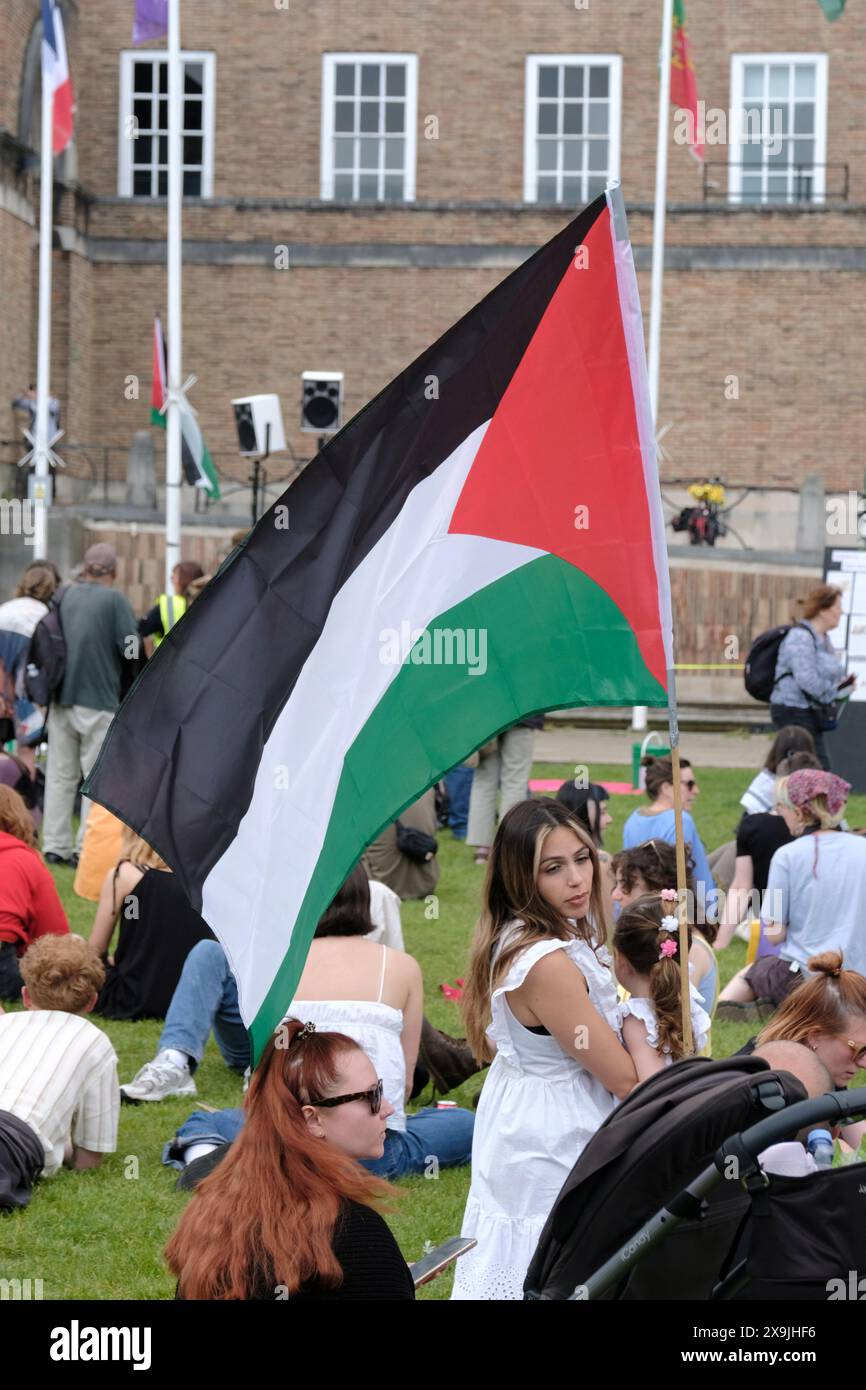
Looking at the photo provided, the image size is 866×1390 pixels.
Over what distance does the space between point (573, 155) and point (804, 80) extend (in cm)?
407

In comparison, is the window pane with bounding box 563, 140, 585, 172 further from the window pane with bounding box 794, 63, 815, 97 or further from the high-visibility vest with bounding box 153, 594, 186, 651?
the high-visibility vest with bounding box 153, 594, 186, 651

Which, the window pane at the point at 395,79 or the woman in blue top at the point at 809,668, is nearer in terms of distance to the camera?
the woman in blue top at the point at 809,668

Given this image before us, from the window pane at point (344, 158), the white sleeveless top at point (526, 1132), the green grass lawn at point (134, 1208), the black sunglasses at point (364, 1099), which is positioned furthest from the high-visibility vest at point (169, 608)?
the window pane at point (344, 158)

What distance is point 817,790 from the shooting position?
8477 millimetres

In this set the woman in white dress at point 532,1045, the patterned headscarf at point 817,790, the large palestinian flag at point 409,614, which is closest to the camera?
the large palestinian flag at point 409,614

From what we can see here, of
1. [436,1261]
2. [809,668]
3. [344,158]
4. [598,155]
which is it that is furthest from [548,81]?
[436,1261]

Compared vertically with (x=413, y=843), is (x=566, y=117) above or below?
above

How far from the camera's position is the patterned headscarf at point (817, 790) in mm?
8477

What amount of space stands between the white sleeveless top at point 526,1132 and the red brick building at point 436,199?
1060 inches

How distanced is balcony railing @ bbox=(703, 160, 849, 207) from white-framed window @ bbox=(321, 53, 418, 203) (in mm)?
5162

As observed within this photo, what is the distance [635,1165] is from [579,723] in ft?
63.6

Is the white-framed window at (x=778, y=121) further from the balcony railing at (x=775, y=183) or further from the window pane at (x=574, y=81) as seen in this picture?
the window pane at (x=574, y=81)

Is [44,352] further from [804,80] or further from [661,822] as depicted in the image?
[804,80]

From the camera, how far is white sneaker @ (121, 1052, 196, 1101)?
24.7 ft
